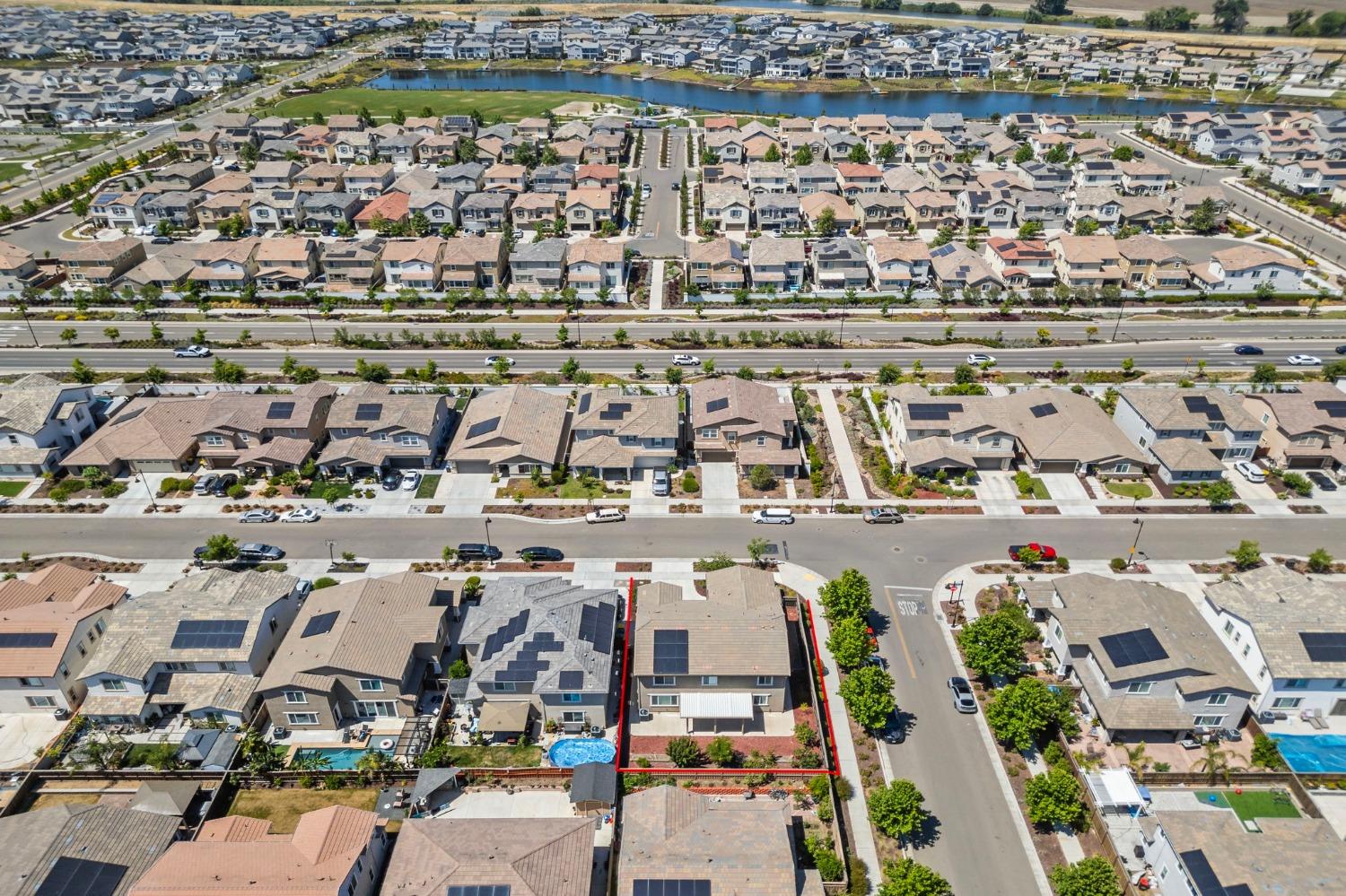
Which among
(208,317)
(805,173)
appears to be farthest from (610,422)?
(805,173)

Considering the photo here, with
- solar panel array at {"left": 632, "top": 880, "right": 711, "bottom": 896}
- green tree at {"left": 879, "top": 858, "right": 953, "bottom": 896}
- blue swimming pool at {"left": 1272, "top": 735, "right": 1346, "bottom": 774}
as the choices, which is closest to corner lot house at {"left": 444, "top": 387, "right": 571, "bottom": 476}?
solar panel array at {"left": 632, "top": 880, "right": 711, "bottom": 896}

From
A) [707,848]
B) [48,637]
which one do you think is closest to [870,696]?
[707,848]

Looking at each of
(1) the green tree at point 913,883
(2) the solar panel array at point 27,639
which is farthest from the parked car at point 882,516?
(2) the solar panel array at point 27,639

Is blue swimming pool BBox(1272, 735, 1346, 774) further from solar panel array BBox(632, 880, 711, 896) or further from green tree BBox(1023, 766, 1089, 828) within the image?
solar panel array BBox(632, 880, 711, 896)

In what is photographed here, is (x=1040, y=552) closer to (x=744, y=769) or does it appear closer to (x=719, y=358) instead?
(x=744, y=769)

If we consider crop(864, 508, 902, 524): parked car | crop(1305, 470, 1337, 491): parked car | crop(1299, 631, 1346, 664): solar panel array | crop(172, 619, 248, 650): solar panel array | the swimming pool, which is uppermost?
crop(1299, 631, 1346, 664): solar panel array
